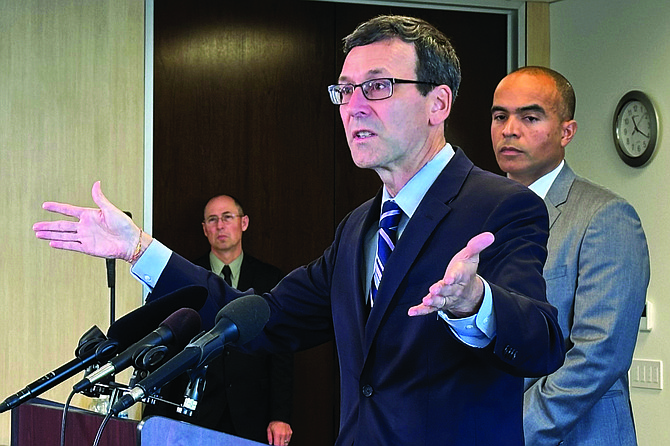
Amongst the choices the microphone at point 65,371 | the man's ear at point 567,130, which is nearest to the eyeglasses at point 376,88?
the microphone at point 65,371

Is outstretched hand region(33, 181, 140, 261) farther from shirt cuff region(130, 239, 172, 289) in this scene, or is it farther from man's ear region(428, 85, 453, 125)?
man's ear region(428, 85, 453, 125)

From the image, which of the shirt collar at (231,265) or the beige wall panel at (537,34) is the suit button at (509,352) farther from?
the beige wall panel at (537,34)

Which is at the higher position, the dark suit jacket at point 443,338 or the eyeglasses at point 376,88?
the eyeglasses at point 376,88

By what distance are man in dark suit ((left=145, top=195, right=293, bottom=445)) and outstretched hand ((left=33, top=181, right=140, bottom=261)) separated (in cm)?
279

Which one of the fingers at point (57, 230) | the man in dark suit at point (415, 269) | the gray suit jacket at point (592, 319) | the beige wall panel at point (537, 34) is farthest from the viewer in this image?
the beige wall panel at point (537, 34)

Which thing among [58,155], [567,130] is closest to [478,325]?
[567,130]

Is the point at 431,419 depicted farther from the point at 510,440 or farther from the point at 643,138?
the point at 643,138

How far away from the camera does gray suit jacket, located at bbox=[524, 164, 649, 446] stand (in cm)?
263

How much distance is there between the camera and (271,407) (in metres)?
5.03

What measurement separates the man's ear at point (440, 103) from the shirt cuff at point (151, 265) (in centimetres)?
62

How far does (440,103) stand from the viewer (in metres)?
2.12

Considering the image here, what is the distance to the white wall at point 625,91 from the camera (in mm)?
4715

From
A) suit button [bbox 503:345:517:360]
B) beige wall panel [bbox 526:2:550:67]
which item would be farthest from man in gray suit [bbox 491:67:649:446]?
beige wall panel [bbox 526:2:550:67]

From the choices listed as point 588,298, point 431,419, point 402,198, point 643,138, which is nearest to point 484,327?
point 431,419
